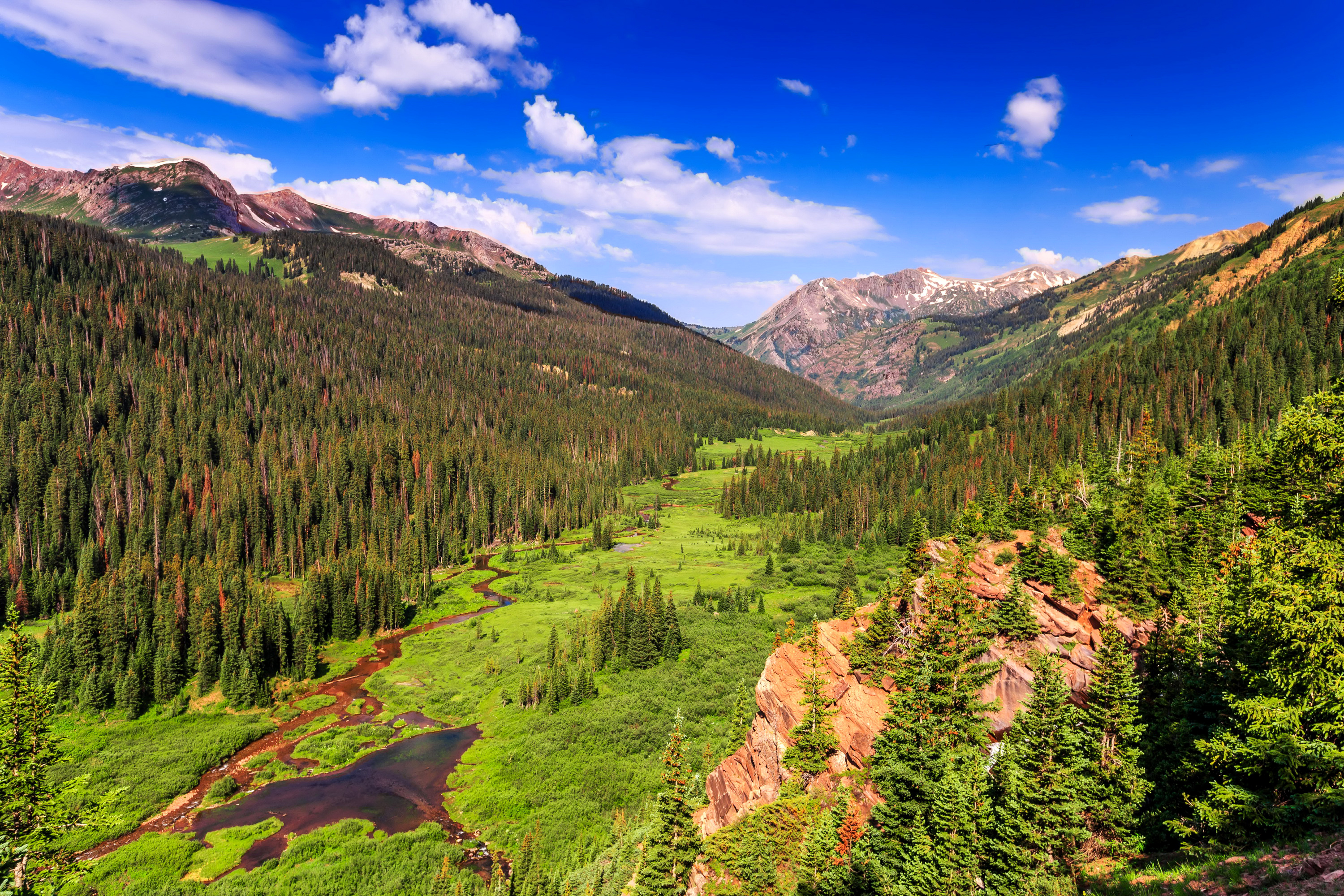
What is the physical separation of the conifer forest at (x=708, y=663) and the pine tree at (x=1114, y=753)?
23 cm

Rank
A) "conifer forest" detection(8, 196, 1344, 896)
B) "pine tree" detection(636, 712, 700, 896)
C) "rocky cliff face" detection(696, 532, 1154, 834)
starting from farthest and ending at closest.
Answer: "rocky cliff face" detection(696, 532, 1154, 834) → "pine tree" detection(636, 712, 700, 896) → "conifer forest" detection(8, 196, 1344, 896)

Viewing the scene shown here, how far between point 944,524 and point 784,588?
41109mm

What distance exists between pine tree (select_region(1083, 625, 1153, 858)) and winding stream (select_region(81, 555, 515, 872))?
45047 millimetres

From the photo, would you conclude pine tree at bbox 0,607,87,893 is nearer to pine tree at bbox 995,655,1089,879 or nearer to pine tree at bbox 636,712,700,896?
pine tree at bbox 636,712,700,896

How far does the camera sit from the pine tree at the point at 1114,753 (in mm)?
28219

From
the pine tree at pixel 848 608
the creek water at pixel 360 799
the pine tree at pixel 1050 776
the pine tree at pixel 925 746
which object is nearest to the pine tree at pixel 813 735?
the pine tree at pixel 925 746

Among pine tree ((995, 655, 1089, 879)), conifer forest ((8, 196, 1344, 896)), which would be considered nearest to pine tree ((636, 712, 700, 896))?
conifer forest ((8, 196, 1344, 896))

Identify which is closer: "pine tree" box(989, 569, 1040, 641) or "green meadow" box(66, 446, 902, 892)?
"pine tree" box(989, 569, 1040, 641)

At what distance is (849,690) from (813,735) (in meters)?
5.68

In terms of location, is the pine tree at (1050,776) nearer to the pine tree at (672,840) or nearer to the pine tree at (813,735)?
the pine tree at (813,735)

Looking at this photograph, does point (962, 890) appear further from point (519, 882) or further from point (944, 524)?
point (944, 524)

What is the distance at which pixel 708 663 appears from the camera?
85250mm

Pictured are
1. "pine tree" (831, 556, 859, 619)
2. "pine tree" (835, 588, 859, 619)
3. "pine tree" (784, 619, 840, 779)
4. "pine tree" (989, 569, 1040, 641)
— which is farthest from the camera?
"pine tree" (831, 556, 859, 619)

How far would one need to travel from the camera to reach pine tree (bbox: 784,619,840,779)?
126ft
